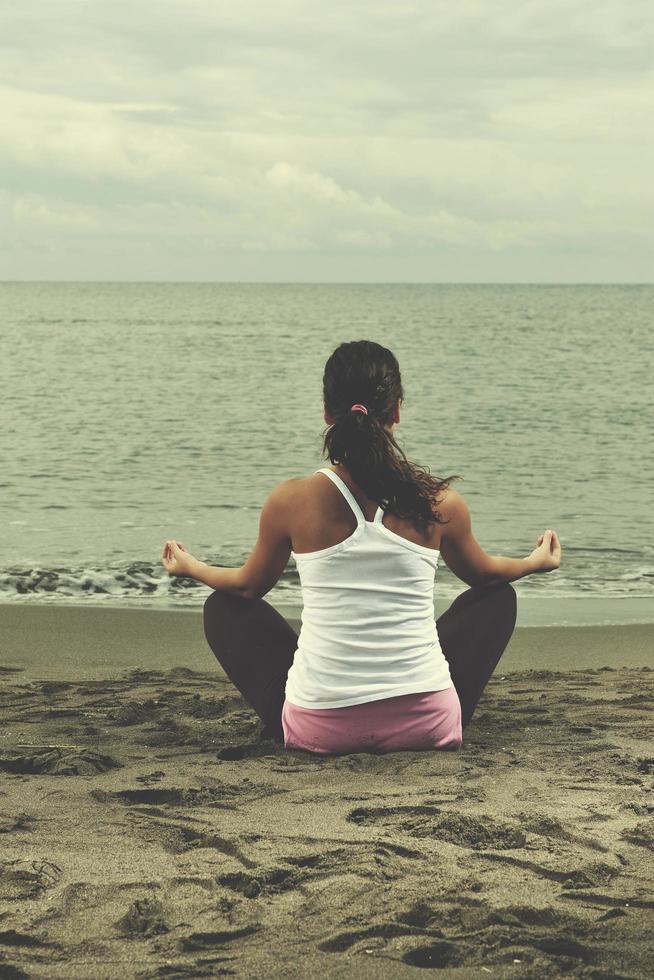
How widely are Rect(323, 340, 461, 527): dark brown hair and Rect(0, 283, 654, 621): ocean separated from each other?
1.06 ft

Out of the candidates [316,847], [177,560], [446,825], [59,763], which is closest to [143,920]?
[316,847]

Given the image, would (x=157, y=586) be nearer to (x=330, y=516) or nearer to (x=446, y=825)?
(x=330, y=516)

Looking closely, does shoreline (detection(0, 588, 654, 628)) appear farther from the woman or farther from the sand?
the woman

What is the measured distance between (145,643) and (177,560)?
3050mm

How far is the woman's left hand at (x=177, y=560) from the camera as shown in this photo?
13.6 feet

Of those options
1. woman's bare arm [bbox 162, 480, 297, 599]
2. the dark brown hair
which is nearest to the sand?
woman's bare arm [bbox 162, 480, 297, 599]

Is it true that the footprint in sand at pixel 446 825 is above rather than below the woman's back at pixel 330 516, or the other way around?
below

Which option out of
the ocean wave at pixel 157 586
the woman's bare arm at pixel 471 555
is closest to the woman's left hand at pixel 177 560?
the woman's bare arm at pixel 471 555

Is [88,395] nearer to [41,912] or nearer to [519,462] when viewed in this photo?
[519,462]

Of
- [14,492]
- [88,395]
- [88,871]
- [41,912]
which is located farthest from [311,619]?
[88,395]

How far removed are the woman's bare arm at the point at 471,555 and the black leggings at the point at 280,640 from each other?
9 centimetres

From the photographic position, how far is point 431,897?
280 cm

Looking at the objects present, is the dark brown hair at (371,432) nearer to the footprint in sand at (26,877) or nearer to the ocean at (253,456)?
the ocean at (253,456)

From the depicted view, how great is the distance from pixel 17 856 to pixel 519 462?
15211mm
